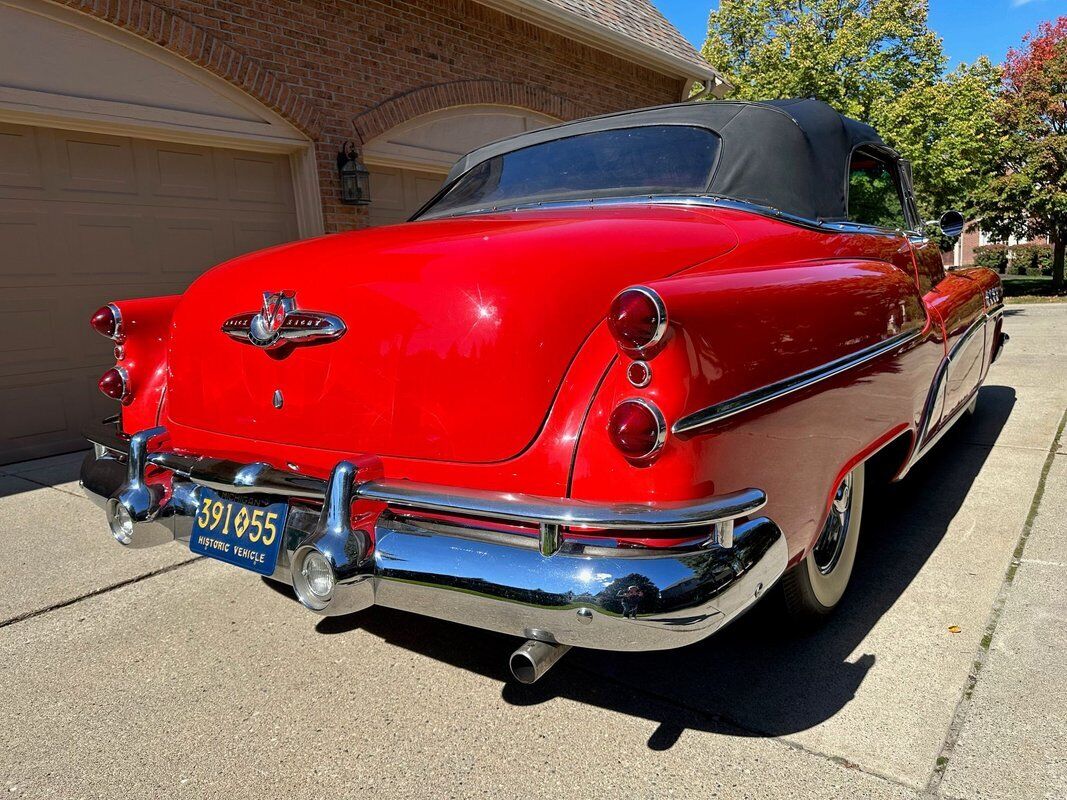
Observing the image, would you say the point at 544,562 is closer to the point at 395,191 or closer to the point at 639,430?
the point at 639,430

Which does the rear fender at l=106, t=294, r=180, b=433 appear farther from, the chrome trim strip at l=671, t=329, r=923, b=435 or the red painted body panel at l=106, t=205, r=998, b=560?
the chrome trim strip at l=671, t=329, r=923, b=435

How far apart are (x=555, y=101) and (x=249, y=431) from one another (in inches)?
317

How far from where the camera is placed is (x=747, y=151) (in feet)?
9.13

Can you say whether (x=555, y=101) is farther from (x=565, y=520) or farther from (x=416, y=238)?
Result: (x=565, y=520)

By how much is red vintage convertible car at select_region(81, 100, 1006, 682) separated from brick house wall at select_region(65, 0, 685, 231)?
4011 mm

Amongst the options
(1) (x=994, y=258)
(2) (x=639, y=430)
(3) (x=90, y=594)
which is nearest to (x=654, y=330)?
(2) (x=639, y=430)

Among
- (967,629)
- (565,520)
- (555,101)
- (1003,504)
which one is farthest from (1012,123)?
(565,520)

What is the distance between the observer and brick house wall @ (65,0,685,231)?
6035 millimetres

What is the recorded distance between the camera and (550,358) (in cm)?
189

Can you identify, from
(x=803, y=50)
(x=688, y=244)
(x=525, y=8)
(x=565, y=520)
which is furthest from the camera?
(x=803, y=50)

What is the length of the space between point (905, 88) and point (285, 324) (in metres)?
18.6

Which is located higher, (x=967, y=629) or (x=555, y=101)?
(x=555, y=101)

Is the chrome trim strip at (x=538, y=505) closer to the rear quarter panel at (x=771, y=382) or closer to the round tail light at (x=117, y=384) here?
the rear quarter panel at (x=771, y=382)

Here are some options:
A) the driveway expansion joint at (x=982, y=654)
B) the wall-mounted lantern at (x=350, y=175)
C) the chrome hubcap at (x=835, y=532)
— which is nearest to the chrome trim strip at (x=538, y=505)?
the driveway expansion joint at (x=982, y=654)
